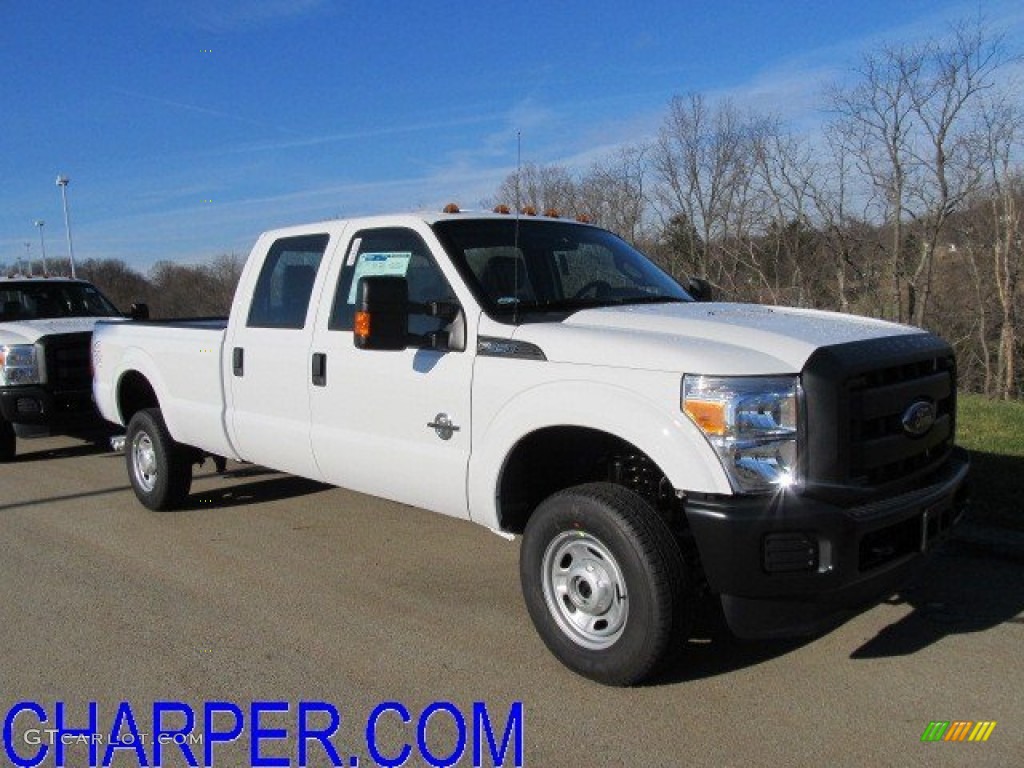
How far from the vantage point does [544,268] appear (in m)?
4.88

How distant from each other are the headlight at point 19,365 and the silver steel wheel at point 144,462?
242 centimetres

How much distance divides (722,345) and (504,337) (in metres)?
1.03

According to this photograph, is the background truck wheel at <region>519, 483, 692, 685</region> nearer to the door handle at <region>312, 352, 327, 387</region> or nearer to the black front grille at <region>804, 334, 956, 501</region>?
the black front grille at <region>804, 334, 956, 501</region>

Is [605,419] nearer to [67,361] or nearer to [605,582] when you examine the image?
[605,582]

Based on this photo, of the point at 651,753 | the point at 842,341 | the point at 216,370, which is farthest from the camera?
the point at 216,370

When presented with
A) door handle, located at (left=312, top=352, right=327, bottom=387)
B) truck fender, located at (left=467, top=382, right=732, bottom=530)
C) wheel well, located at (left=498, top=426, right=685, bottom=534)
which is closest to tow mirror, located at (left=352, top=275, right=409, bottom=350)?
truck fender, located at (left=467, top=382, right=732, bottom=530)

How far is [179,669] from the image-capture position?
13.3ft

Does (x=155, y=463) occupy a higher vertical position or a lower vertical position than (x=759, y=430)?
lower

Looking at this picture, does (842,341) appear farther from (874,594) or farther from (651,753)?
(651,753)

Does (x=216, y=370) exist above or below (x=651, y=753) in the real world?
above

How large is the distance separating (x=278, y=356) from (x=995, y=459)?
17.3ft

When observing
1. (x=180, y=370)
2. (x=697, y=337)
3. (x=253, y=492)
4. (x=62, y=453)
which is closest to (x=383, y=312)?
(x=697, y=337)

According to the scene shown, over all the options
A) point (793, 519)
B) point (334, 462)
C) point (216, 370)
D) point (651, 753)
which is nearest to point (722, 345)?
point (793, 519)

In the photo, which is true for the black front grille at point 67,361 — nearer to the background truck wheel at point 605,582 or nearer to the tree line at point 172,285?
the tree line at point 172,285
